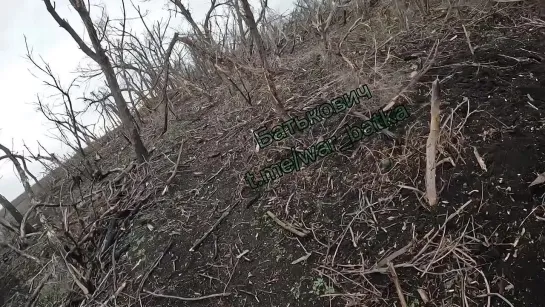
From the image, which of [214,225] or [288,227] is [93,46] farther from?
[288,227]

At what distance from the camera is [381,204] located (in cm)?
340

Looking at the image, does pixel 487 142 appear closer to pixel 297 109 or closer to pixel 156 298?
pixel 297 109

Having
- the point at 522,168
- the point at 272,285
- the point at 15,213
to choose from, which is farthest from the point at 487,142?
the point at 15,213

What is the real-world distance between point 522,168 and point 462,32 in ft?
8.36

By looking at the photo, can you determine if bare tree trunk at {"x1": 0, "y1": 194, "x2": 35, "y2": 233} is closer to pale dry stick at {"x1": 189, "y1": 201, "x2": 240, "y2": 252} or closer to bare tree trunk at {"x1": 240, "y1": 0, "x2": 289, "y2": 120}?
pale dry stick at {"x1": 189, "y1": 201, "x2": 240, "y2": 252}

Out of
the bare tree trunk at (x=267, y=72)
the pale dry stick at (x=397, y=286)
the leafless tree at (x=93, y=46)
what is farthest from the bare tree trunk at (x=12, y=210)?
the pale dry stick at (x=397, y=286)

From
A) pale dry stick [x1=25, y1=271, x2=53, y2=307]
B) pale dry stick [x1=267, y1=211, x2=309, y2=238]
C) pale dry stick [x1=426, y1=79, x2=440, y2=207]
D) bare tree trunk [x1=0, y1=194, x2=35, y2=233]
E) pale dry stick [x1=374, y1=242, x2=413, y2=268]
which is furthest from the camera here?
bare tree trunk [x1=0, y1=194, x2=35, y2=233]

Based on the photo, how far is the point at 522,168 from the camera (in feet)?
9.66

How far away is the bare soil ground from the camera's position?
2754 mm

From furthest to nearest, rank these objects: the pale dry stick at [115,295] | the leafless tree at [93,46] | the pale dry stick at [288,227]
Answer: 1. the leafless tree at [93,46]
2. the pale dry stick at [115,295]
3. the pale dry stick at [288,227]

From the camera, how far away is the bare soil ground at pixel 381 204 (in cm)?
275

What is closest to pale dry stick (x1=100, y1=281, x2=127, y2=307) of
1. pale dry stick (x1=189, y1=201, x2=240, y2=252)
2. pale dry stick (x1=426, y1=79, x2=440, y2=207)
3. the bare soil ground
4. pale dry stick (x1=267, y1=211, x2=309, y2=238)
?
the bare soil ground

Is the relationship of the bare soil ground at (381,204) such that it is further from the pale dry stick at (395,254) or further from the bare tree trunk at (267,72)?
the bare tree trunk at (267,72)

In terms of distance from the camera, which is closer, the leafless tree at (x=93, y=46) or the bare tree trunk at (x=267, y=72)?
the bare tree trunk at (x=267, y=72)
